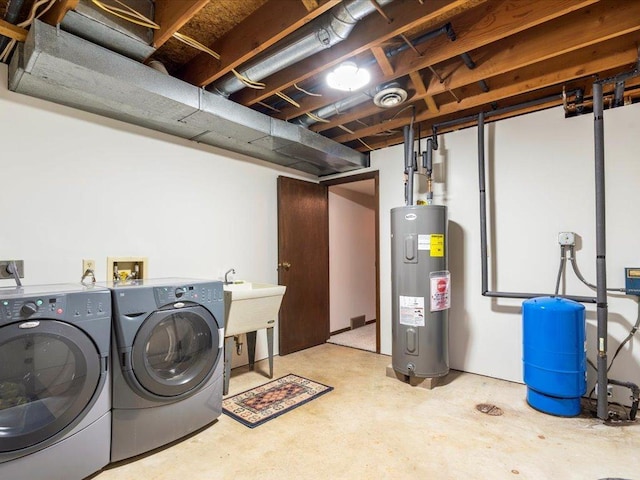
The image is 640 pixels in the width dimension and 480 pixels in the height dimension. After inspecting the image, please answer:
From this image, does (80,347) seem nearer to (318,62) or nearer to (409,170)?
(318,62)

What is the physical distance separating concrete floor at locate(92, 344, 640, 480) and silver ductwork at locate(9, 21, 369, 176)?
7.11 feet

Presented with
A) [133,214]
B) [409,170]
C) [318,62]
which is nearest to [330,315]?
[409,170]

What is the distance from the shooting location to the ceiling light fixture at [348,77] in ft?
7.16

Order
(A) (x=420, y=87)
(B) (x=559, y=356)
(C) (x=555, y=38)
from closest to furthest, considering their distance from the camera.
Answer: (C) (x=555, y=38), (B) (x=559, y=356), (A) (x=420, y=87)

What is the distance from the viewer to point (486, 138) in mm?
3094

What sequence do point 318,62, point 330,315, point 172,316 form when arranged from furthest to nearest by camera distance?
point 330,315, point 318,62, point 172,316

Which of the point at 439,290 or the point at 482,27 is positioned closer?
the point at 482,27

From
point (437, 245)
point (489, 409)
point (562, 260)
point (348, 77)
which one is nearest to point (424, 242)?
point (437, 245)

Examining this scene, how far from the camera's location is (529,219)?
2.87 meters

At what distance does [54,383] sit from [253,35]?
209 cm

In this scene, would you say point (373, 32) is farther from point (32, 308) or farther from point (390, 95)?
point (32, 308)

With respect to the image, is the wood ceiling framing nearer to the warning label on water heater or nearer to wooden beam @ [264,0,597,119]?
wooden beam @ [264,0,597,119]

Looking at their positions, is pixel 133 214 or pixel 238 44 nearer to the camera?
pixel 238 44

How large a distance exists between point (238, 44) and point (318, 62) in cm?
50
